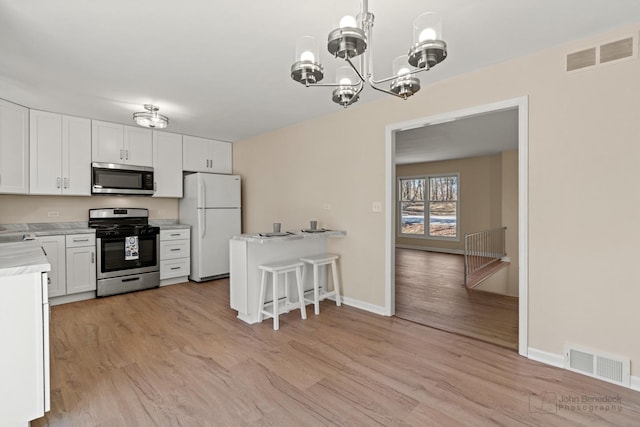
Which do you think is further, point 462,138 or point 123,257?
point 462,138

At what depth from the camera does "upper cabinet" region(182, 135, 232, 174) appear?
17.1 ft

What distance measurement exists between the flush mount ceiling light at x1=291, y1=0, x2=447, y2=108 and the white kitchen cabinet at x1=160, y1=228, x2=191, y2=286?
12.8 feet

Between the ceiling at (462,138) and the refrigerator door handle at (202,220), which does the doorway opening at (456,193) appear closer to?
the ceiling at (462,138)

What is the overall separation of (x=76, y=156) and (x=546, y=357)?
5622mm

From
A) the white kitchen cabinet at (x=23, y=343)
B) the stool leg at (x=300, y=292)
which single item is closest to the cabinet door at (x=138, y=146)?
the stool leg at (x=300, y=292)

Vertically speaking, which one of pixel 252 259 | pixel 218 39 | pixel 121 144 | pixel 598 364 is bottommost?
pixel 598 364

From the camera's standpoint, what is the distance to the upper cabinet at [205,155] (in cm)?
521

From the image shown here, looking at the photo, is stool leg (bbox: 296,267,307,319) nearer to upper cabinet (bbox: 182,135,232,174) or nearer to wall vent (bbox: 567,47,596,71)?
wall vent (bbox: 567,47,596,71)

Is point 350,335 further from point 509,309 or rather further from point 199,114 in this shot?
point 199,114

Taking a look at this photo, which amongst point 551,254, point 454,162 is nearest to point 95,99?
point 551,254

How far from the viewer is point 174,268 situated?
4922mm

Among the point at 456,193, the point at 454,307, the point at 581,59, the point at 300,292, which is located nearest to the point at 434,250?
the point at 456,193

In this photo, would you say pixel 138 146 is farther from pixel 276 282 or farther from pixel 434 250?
pixel 434 250

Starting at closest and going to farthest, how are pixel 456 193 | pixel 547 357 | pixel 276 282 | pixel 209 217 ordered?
1. pixel 547 357
2. pixel 276 282
3. pixel 209 217
4. pixel 456 193
